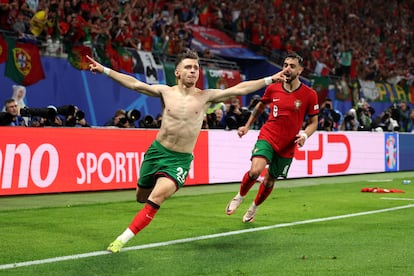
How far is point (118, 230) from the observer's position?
861 centimetres

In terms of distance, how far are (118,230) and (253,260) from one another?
2613 millimetres

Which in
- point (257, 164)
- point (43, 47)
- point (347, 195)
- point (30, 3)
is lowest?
point (347, 195)

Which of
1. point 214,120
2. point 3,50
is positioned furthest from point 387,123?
point 3,50

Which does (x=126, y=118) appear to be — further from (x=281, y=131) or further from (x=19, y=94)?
(x=281, y=131)

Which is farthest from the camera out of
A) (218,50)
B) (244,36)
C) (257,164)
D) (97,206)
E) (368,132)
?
(244,36)

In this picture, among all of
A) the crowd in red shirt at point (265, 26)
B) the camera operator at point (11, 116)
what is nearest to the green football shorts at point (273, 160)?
the camera operator at point (11, 116)

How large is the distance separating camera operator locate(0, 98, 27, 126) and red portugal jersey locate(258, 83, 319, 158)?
17.6ft

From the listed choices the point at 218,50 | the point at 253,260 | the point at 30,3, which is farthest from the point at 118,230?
the point at 218,50

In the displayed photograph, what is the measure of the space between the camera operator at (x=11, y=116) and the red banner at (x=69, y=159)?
25 cm

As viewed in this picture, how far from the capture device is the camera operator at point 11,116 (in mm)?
12586

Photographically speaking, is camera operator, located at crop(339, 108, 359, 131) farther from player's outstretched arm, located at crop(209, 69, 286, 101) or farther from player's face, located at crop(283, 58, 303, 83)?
player's outstretched arm, located at crop(209, 69, 286, 101)

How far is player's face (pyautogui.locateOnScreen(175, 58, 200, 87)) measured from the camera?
7.12m

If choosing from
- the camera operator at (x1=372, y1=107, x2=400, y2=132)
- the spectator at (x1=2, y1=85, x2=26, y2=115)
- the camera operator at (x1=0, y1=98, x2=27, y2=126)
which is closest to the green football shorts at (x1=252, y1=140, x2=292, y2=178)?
the camera operator at (x1=0, y1=98, x2=27, y2=126)

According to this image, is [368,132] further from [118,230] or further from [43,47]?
[118,230]
